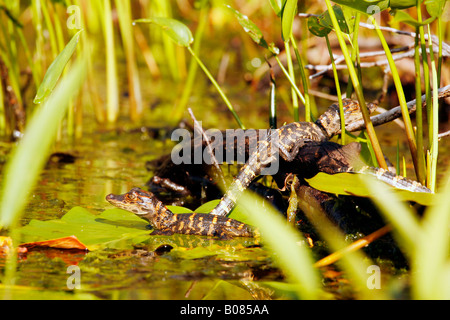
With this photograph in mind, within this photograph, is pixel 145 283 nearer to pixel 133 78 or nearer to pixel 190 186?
pixel 190 186

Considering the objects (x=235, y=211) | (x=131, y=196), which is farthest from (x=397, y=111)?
(x=131, y=196)

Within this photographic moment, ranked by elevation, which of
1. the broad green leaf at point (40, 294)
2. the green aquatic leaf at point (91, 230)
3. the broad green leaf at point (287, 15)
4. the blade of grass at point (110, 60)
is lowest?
the broad green leaf at point (40, 294)

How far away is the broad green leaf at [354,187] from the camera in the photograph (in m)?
2.42

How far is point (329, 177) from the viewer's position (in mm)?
2779

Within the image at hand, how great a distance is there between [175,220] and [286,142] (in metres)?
0.86

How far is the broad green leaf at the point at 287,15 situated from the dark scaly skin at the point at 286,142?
0.67m

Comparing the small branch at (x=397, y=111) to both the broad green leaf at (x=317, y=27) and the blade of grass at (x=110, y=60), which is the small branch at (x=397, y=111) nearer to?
the broad green leaf at (x=317, y=27)

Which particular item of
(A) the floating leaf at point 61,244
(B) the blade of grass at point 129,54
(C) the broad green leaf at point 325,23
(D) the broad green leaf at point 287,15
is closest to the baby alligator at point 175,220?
(A) the floating leaf at point 61,244

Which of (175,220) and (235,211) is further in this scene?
(235,211)

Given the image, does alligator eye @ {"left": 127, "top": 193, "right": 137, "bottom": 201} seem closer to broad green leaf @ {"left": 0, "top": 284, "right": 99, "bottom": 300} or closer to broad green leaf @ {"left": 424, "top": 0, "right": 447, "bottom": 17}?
broad green leaf @ {"left": 0, "top": 284, "right": 99, "bottom": 300}

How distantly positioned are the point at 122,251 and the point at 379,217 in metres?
1.34

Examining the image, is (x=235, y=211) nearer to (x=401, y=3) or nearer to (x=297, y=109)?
(x=297, y=109)

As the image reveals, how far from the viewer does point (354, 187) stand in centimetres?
266
